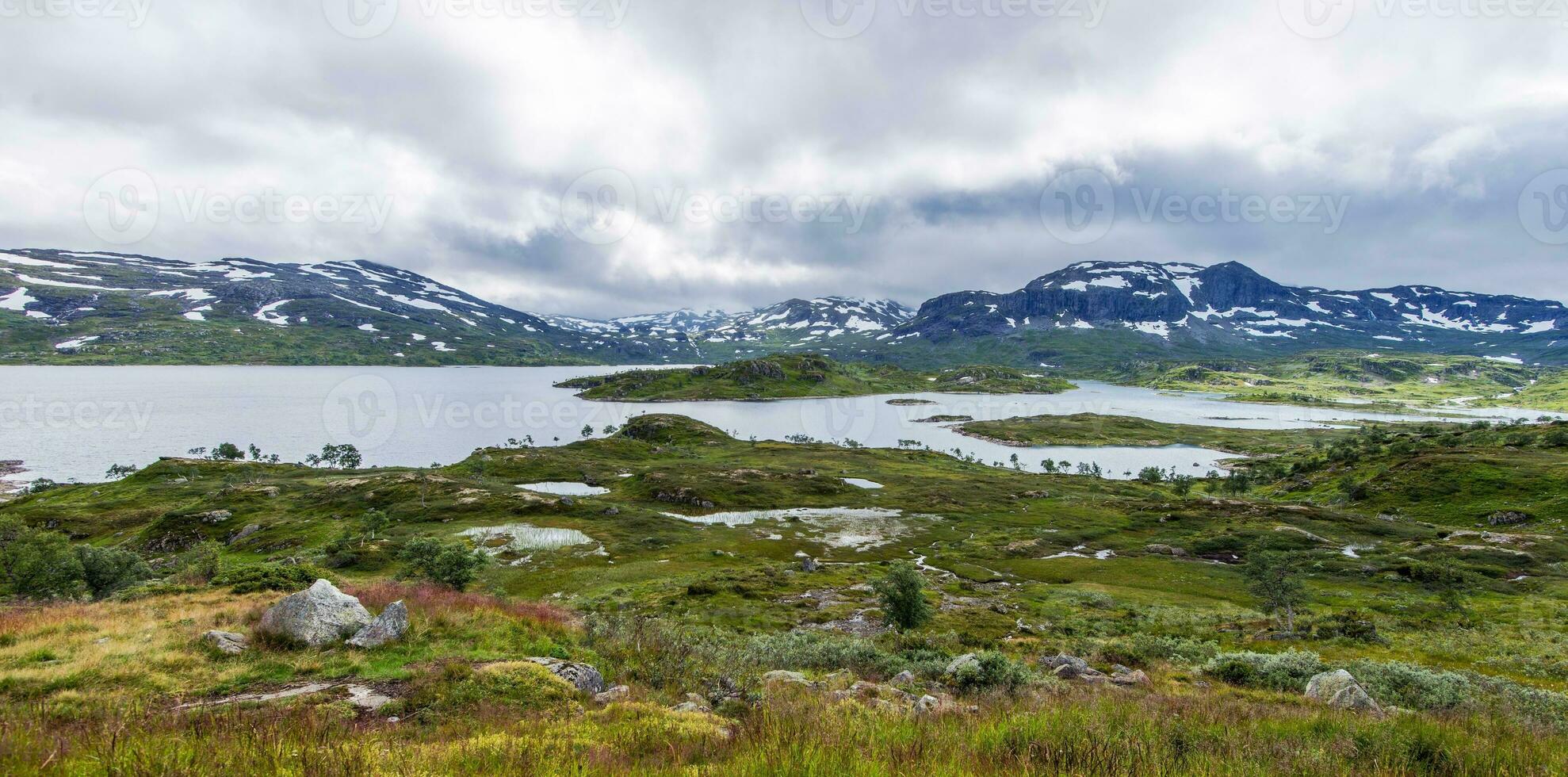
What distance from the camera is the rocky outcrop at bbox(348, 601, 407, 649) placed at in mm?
15016

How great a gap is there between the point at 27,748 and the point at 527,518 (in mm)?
84602

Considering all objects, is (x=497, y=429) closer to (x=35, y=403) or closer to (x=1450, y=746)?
(x=35, y=403)

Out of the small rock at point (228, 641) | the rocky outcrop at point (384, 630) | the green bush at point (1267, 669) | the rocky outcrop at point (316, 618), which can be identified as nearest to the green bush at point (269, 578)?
the rocky outcrop at point (316, 618)

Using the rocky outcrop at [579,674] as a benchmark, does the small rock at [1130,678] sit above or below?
below

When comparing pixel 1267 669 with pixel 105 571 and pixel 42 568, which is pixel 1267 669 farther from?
pixel 42 568

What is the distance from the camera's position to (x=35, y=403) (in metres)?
190

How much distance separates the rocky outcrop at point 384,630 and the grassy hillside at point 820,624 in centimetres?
45

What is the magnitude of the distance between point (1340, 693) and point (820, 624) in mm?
29666

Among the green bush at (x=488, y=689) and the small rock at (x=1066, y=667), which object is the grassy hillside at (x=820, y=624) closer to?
the green bush at (x=488, y=689)

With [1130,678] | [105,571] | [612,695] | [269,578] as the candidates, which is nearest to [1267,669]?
[1130,678]

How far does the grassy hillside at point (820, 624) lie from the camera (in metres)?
7.41

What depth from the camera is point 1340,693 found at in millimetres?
14469

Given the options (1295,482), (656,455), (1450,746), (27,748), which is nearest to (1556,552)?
(1295,482)

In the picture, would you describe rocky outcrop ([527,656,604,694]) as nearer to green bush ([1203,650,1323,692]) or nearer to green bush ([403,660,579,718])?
green bush ([403,660,579,718])
